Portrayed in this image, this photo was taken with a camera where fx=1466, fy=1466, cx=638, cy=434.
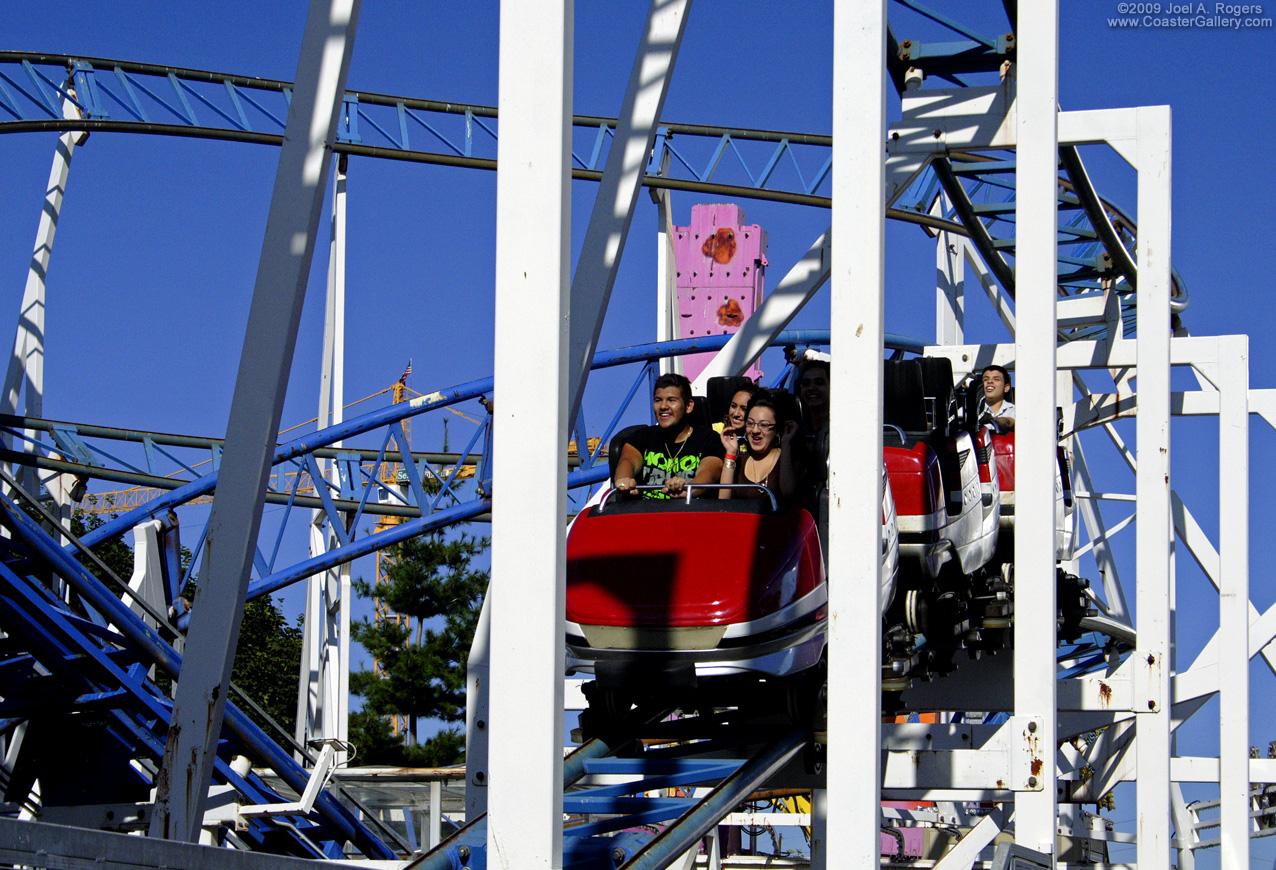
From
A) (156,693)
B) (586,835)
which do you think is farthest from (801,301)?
(156,693)

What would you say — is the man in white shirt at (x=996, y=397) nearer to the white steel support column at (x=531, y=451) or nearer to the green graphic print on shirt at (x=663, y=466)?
the green graphic print on shirt at (x=663, y=466)

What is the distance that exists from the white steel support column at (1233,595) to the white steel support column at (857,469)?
4867 mm

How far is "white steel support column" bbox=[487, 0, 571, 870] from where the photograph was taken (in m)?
3.28

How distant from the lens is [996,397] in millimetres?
9078

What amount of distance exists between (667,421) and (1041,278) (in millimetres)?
1716

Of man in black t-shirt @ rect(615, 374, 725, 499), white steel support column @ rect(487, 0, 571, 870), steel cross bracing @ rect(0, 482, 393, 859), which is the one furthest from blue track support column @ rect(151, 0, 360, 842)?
steel cross bracing @ rect(0, 482, 393, 859)

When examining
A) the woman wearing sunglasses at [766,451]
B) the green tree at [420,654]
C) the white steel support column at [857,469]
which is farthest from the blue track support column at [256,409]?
the green tree at [420,654]

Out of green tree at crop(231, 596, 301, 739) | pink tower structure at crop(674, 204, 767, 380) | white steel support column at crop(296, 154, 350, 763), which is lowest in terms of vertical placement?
green tree at crop(231, 596, 301, 739)

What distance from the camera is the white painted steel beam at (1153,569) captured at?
6.89 meters

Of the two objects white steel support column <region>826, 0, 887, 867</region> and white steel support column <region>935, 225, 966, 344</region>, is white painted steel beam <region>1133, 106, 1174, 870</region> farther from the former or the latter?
white steel support column <region>935, 225, 966, 344</region>

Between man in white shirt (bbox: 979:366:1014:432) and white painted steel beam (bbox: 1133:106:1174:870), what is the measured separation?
1789 millimetres

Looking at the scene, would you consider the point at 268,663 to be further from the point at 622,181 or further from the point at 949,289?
the point at 622,181

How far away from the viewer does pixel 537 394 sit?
3328mm

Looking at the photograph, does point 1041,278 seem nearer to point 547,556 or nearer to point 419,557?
point 547,556
